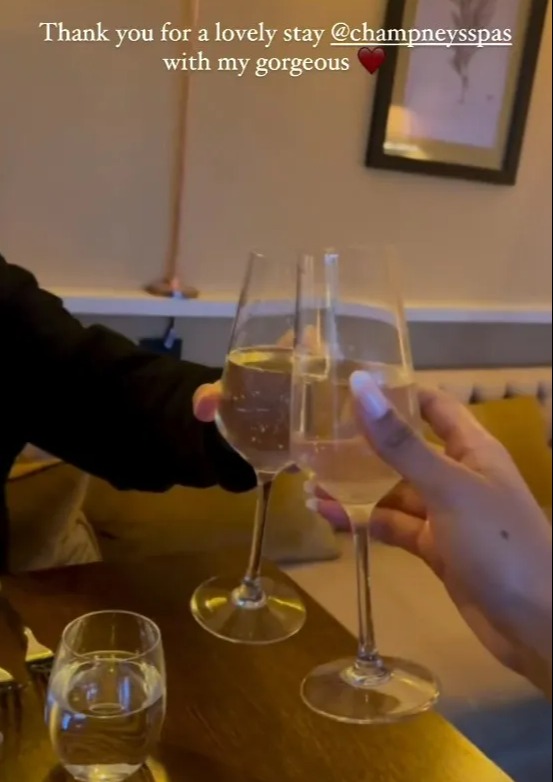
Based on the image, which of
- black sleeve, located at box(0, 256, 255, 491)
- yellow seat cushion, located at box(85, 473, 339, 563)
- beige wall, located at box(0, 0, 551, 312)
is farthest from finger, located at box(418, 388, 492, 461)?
yellow seat cushion, located at box(85, 473, 339, 563)

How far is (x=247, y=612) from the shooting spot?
85cm

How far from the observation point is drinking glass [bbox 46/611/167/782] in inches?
23.4

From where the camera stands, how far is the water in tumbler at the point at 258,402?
0.72 m

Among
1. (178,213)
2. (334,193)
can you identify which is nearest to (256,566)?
(178,213)

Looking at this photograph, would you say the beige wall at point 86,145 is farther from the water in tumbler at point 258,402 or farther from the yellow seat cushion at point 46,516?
the water in tumbler at point 258,402

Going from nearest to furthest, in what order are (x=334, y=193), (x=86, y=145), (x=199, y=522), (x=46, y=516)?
(x=46, y=516)
(x=86, y=145)
(x=199, y=522)
(x=334, y=193)

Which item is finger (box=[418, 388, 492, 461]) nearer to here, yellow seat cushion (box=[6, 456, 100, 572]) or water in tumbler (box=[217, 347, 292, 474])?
water in tumbler (box=[217, 347, 292, 474])

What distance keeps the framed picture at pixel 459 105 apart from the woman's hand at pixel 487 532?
1055 mm

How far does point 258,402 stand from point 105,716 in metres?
0.24

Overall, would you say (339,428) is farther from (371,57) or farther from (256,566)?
(371,57)

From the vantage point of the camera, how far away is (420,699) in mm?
711

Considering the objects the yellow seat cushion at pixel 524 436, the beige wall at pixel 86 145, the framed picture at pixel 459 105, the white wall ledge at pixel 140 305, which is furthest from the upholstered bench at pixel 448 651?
the framed picture at pixel 459 105

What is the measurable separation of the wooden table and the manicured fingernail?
27 centimetres

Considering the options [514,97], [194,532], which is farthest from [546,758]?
[514,97]
